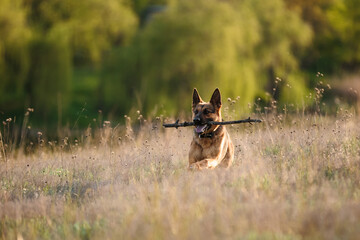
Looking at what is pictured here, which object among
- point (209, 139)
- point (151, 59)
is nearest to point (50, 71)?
point (151, 59)

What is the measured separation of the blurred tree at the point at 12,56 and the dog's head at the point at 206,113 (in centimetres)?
1806

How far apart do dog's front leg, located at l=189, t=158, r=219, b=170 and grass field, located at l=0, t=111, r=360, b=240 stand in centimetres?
18

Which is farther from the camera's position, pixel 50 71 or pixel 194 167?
pixel 50 71

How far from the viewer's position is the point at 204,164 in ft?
23.2

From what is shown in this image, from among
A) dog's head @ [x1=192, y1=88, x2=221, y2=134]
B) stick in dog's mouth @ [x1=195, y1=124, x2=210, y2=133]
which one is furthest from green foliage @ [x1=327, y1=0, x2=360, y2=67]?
stick in dog's mouth @ [x1=195, y1=124, x2=210, y2=133]

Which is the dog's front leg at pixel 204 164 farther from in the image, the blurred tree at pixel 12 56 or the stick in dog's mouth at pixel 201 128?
the blurred tree at pixel 12 56

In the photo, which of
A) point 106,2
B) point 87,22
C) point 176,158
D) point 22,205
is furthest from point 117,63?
point 22,205

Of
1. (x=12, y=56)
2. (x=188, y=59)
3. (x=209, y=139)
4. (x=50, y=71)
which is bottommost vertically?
(x=209, y=139)

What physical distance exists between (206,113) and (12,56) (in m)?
19.0

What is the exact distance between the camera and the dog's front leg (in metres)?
6.96

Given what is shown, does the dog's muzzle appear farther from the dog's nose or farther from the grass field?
the grass field

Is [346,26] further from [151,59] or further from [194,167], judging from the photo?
[194,167]

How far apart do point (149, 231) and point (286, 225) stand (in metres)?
1.21

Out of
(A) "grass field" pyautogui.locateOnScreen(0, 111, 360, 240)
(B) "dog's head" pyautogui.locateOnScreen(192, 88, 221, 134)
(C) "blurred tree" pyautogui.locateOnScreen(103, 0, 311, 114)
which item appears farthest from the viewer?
(C) "blurred tree" pyautogui.locateOnScreen(103, 0, 311, 114)
